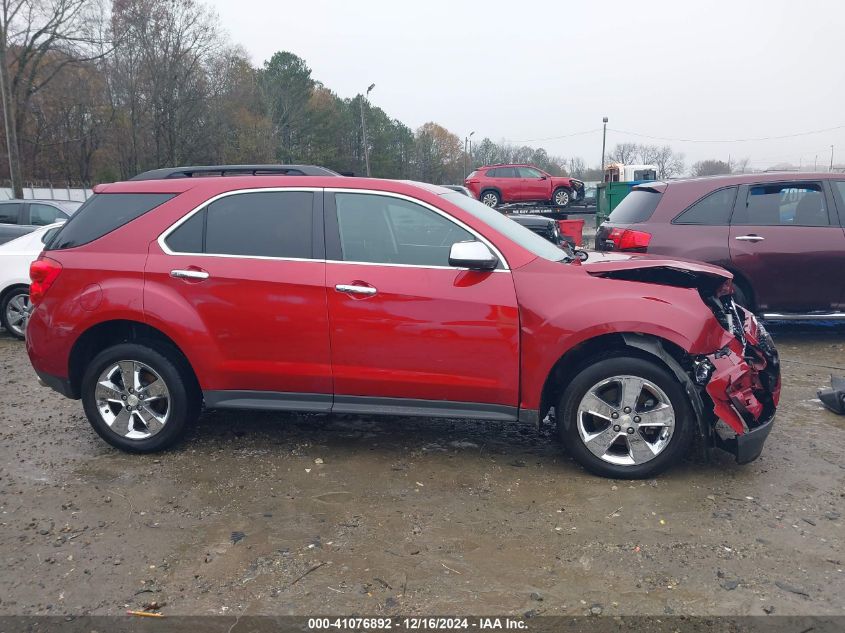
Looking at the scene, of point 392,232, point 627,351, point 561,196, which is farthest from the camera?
point 561,196

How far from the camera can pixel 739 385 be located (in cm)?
376

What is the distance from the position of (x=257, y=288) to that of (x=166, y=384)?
90 cm

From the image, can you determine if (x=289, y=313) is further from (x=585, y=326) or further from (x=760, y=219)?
(x=760, y=219)

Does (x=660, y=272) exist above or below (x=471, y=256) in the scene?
below

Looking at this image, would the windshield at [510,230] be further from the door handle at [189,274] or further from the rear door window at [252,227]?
the door handle at [189,274]

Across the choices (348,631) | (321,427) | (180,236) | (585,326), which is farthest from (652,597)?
(180,236)

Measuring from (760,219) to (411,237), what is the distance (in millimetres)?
4637

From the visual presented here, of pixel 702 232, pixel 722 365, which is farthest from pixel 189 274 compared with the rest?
pixel 702 232

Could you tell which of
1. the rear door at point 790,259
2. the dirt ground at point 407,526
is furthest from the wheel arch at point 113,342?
the rear door at point 790,259

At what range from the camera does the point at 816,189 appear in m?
7.04

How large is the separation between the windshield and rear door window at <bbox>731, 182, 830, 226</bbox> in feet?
11.4

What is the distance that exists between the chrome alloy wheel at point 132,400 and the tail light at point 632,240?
471cm

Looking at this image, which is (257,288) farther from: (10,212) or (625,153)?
(625,153)

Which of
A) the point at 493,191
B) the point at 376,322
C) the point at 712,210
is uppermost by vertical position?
the point at 493,191
